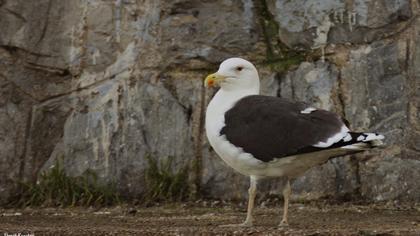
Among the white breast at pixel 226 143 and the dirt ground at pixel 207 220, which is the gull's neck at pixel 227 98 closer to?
the white breast at pixel 226 143

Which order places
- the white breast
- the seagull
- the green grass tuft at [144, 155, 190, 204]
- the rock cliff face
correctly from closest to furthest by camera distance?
1. the seagull
2. the white breast
3. the rock cliff face
4. the green grass tuft at [144, 155, 190, 204]

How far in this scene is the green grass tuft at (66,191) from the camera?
7.59 metres

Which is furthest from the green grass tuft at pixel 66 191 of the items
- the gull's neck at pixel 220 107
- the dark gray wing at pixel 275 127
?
the dark gray wing at pixel 275 127

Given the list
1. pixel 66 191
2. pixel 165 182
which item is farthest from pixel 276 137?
pixel 66 191

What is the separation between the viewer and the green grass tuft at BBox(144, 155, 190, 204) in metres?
7.55

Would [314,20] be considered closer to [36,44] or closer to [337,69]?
[337,69]

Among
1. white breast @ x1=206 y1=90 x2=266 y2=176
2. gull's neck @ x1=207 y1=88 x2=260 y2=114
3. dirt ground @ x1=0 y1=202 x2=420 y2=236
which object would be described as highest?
gull's neck @ x1=207 y1=88 x2=260 y2=114

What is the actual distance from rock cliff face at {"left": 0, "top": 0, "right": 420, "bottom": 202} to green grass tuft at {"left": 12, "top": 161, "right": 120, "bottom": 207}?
97 mm

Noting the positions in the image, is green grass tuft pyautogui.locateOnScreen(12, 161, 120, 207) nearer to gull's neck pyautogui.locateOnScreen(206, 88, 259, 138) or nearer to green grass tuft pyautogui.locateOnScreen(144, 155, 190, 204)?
green grass tuft pyautogui.locateOnScreen(144, 155, 190, 204)

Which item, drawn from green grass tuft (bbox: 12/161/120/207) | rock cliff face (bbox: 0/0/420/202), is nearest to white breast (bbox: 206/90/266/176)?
rock cliff face (bbox: 0/0/420/202)

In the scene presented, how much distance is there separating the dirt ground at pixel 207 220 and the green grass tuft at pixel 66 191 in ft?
0.54

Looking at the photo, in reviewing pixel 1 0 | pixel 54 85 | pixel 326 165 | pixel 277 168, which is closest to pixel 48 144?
pixel 54 85

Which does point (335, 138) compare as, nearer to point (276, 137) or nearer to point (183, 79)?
point (276, 137)

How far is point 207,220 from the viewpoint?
6457 mm
